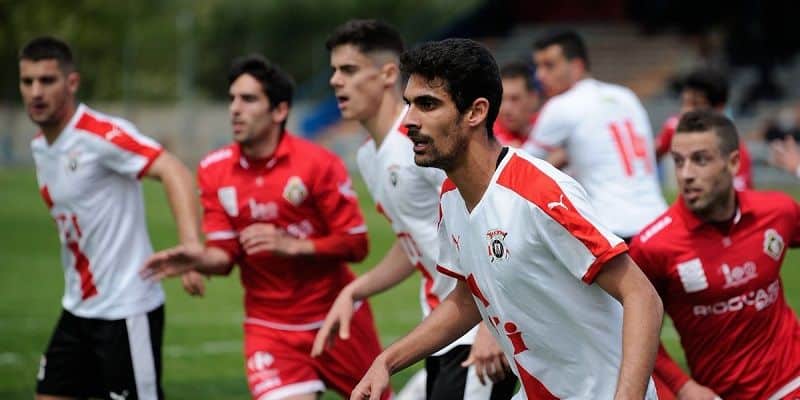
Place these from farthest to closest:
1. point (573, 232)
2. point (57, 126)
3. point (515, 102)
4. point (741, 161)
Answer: point (515, 102) < point (741, 161) < point (57, 126) < point (573, 232)

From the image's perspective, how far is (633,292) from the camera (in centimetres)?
421

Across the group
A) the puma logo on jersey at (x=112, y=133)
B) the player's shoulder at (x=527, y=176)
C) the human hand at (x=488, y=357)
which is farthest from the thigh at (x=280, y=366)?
the player's shoulder at (x=527, y=176)

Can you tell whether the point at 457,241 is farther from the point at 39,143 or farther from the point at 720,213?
the point at 39,143

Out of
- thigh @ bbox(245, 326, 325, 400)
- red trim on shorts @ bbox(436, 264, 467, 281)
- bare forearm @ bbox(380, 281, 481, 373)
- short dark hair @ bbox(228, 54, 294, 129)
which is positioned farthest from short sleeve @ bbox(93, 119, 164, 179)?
bare forearm @ bbox(380, 281, 481, 373)

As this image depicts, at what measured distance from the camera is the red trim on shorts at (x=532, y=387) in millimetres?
4754

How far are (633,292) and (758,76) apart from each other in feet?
109

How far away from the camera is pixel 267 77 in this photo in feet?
24.7

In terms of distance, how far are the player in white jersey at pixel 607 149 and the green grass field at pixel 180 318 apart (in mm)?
2220

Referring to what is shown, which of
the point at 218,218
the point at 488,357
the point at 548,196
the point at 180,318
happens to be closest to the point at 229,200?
the point at 218,218

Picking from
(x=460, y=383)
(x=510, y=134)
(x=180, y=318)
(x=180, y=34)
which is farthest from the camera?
(x=180, y=34)

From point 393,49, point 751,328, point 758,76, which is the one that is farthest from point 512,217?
point 758,76

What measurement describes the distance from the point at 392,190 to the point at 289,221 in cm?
98

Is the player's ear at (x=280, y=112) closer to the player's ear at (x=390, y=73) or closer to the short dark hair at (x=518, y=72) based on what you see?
the player's ear at (x=390, y=73)

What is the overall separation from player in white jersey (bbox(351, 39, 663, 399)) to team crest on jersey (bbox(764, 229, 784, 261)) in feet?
4.69
